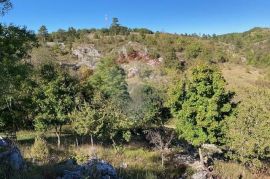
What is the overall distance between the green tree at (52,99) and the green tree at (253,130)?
13.4 metres

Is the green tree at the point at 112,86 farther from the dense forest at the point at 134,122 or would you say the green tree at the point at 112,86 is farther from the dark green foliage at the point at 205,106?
the dark green foliage at the point at 205,106

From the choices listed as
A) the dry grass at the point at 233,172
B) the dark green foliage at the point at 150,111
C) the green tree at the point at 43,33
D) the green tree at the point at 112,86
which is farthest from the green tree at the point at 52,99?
the green tree at the point at 43,33

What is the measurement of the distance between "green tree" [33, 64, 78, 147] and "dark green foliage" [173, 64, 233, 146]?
9328mm

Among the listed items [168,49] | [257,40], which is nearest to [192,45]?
[168,49]

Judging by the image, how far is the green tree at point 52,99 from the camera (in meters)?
29.3

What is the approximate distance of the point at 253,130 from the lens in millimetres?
23797

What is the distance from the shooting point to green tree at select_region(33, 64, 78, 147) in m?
29.3

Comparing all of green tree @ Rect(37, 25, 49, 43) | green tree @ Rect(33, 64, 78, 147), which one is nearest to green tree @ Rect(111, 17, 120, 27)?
green tree @ Rect(37, 25, 49, 43)

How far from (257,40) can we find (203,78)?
119 meters

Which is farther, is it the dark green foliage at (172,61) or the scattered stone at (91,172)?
the dark green foliage at (172,61)

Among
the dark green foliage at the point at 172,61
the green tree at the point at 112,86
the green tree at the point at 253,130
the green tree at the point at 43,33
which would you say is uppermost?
the green tree at the point at 43,33

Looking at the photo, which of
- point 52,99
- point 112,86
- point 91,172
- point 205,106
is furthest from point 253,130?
point 112,86

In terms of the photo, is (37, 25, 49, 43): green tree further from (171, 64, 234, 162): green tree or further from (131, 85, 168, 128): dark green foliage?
(171, 64, 234, 162): green tree

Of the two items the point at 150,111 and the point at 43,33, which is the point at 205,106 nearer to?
the point at 150,111
